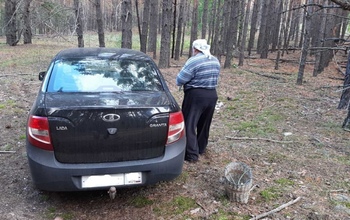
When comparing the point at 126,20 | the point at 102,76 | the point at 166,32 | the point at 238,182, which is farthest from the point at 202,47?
the point at 166,32

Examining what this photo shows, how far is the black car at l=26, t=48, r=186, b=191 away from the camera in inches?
117

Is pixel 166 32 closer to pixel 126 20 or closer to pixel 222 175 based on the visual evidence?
pixel 126 20

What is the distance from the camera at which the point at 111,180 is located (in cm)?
313

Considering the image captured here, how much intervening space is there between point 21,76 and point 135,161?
9.50m

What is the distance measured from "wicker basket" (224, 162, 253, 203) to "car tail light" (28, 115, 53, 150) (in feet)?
6.62

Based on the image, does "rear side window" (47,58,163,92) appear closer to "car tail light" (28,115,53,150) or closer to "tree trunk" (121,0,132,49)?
"car tail light" (28,115,53,150)

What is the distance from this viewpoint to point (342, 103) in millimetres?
8062

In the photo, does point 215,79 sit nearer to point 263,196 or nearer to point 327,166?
point 263,196

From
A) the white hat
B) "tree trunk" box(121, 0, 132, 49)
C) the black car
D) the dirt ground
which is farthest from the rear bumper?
"tree trunk" box(121, 0, 132, 49)

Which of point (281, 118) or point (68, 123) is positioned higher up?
point (68, 123)

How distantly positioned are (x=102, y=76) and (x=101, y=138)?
3.50 ft

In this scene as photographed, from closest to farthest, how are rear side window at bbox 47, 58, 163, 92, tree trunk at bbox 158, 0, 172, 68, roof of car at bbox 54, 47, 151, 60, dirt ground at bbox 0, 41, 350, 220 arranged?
dirt ground at bbox 0, 41, 350, 220, rear side window at bbox 47, 58, 163, 92, roof of car at bbox 54, 47, 151, 60, tree trunk at bbox 158, 0, 172, 68

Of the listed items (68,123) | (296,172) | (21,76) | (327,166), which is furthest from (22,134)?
(21,76)

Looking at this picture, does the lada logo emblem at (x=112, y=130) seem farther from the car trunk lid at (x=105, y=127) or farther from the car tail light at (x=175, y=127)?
the car tail light at (x=175, y=127)
